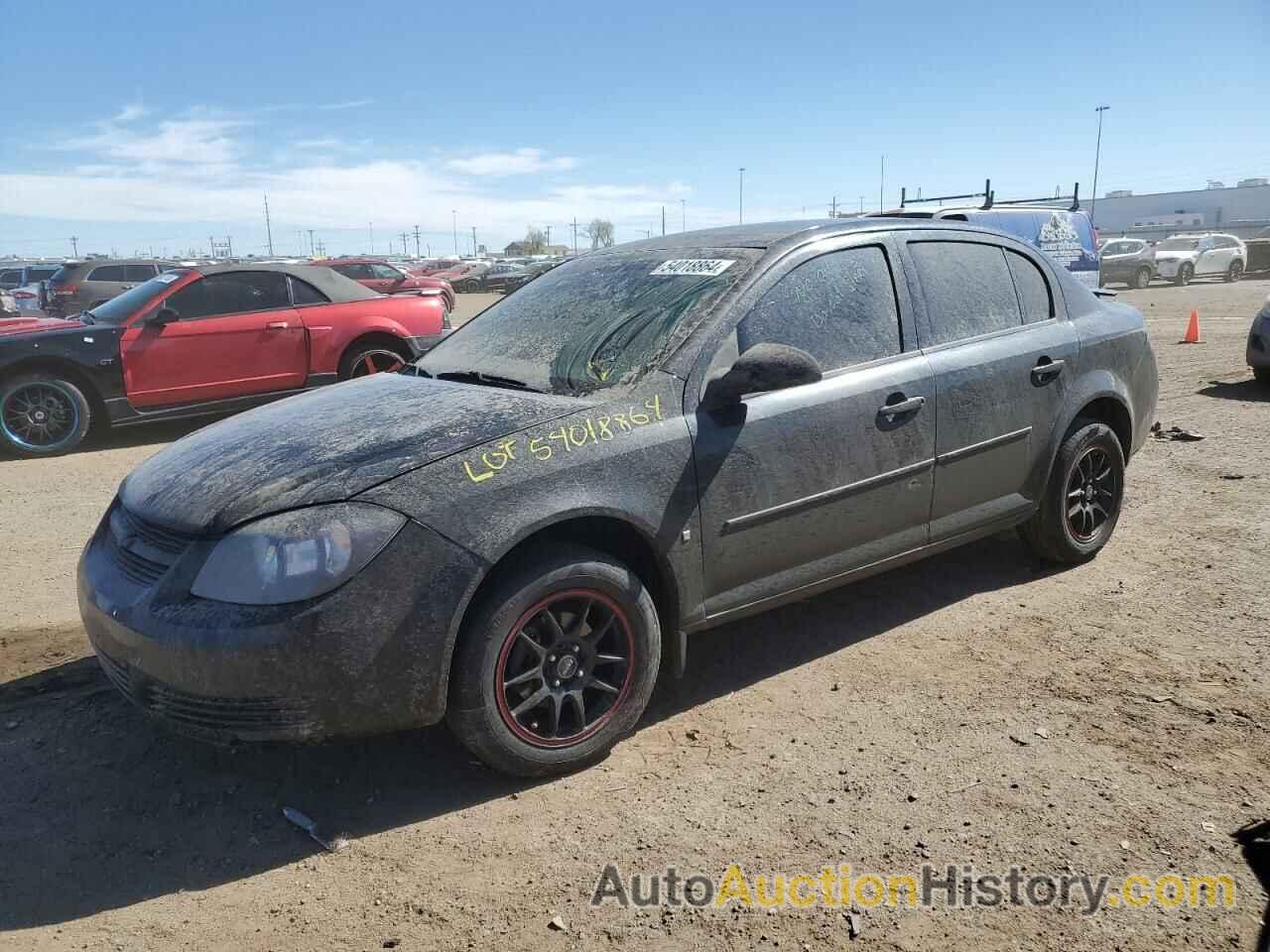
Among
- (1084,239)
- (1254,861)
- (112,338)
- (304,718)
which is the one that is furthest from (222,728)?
(1084,239)

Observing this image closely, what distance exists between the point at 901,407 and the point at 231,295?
7.26 m

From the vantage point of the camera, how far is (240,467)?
3080 millimetres

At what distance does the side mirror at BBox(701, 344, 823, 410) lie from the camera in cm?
321

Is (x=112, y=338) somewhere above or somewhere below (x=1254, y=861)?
above

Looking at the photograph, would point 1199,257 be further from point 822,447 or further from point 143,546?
point 143,546

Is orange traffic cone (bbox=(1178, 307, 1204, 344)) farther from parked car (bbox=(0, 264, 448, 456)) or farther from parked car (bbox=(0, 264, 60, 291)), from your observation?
parked car (bbox=(0, 264, 60, 291))

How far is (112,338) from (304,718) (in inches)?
277

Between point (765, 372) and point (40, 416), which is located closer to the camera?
point (765, 372)

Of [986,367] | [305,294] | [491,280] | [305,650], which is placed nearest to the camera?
[305,650]

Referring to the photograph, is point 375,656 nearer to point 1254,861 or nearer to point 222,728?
point 222,728

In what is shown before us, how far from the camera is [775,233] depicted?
393 centimetres

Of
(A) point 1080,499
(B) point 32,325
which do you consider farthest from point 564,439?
(B) point 32,325

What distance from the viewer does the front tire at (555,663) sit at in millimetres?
2883

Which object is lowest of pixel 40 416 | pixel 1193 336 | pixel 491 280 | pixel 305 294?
pixel 491 280
